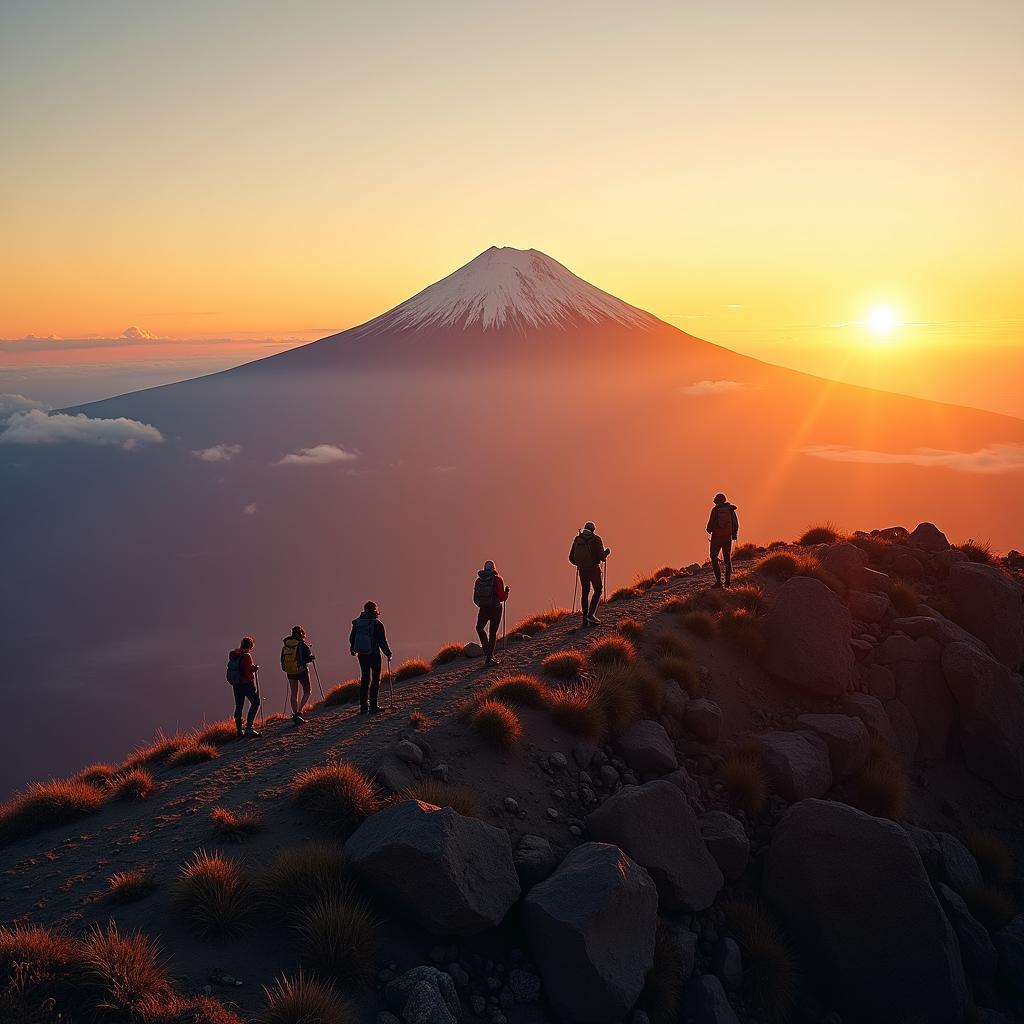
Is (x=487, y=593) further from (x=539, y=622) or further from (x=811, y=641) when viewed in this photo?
(x=811, y=641)

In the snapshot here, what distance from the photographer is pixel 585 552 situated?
16.6 m

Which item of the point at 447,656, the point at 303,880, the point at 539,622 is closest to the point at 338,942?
the point at 303,880

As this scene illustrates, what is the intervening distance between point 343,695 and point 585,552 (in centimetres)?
678

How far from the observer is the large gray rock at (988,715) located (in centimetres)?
1520

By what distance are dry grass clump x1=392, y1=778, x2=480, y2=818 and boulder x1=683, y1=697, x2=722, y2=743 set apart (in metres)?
5.38

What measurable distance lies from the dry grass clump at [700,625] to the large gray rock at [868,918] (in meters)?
6.12

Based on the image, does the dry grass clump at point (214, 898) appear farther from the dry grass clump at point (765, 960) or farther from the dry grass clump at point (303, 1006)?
the dry grass clump at point (765, 960)

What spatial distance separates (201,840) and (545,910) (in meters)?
4.83

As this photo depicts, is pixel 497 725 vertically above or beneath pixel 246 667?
beneath

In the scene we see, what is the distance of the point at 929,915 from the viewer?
957cm

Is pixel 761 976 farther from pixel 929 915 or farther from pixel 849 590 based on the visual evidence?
pixel 849 590

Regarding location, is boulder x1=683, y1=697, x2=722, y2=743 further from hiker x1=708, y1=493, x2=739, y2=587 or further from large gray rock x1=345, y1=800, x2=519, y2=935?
hiker x1=708, y1=493, x2=739, y2=587

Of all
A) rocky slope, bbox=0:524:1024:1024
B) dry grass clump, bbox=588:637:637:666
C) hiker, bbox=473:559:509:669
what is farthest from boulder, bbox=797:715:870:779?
hiker, bbox=473:559:509:669

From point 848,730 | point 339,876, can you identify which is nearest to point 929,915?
point 848,730
